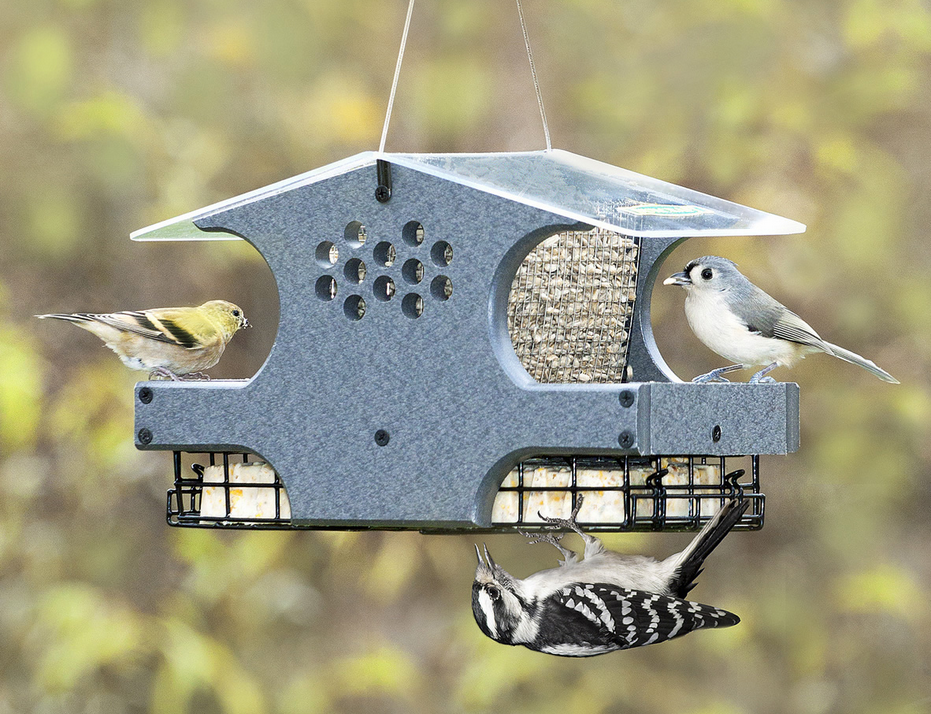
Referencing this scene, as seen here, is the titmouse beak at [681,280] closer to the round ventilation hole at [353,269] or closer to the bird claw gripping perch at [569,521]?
the bird claw gripping perch at [569,521]

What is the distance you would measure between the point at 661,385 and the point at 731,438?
26cm

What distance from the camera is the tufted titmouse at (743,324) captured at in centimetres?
359

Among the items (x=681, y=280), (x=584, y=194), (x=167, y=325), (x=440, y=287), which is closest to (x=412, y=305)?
(x=440, y=287)

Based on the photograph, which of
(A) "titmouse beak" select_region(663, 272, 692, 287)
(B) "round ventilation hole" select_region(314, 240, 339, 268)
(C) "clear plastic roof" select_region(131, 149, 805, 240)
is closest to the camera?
(C) "clear plastic roof" select_region(131, 149, 805, 240)

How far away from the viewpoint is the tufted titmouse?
3.59 meters

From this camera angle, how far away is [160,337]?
3.53m

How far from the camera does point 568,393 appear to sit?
297cm

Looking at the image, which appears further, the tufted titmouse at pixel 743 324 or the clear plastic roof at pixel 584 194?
the tufted titmouse at pixel 743 324

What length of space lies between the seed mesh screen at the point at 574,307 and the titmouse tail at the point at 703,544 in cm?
52

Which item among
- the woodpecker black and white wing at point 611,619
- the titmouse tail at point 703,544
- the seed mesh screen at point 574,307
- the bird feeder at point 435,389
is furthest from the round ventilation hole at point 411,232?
the woodpecker black and white wing at point 611,619

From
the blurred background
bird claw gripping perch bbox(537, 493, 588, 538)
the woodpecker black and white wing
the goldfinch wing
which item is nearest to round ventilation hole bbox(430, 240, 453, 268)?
bird claw gripping perch bbox(537, 493, 588, 538)

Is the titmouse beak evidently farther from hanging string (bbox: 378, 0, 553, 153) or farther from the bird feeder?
hanging string (bbox: 378, 0, 553, 153)

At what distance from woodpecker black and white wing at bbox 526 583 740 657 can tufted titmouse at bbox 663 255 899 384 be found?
656 mm

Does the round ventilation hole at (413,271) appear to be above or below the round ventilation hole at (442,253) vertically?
below
